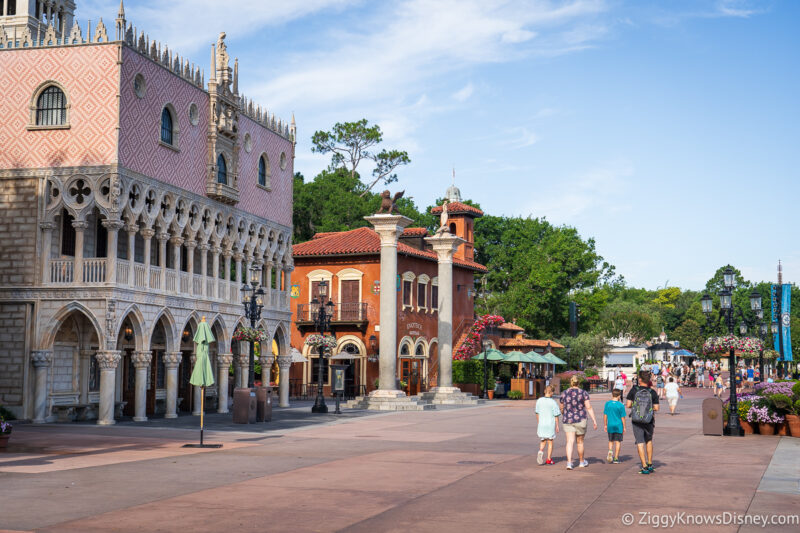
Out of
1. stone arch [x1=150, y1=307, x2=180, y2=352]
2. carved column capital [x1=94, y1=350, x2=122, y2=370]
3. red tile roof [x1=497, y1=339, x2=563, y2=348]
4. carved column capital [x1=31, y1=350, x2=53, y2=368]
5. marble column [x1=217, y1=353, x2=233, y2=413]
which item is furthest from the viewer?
red tile roof [x1=497, y1=339, x2=563, y2=348]

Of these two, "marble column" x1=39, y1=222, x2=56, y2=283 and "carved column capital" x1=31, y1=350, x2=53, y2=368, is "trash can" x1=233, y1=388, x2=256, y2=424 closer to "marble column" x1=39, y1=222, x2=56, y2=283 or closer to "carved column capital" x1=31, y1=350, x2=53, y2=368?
"carved column capital" x1=31, y1=350, x2=53, y2=368

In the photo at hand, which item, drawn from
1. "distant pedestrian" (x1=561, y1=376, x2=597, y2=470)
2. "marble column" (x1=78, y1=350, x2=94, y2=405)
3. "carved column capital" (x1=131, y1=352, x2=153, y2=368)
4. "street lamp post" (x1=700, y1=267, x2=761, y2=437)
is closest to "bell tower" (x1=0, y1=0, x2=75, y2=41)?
"marble column" (x1=78, y1=350, x2=94, y2=405)

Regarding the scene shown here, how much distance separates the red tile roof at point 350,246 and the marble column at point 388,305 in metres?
12.9

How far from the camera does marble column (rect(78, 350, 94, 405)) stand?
1158 inches

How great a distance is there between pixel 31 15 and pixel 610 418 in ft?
102

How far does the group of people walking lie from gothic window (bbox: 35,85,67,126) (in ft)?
62.7

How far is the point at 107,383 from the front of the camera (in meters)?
27.1

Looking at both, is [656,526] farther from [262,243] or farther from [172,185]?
[262,243]

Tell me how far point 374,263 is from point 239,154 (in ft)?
56.4

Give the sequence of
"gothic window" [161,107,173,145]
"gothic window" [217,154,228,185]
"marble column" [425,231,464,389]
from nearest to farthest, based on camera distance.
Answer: "gothic window" [161,107,173,145], "gothic window" [217,154,228,185], "marble column" [425,231,464,389]

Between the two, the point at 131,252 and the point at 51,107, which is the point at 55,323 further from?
the point at 51,107

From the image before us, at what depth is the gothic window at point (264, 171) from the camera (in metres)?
37.8

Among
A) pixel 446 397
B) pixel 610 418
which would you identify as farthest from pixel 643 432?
pixel 446 397

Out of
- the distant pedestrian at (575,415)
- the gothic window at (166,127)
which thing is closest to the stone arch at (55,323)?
the gothic window at (166,127)
